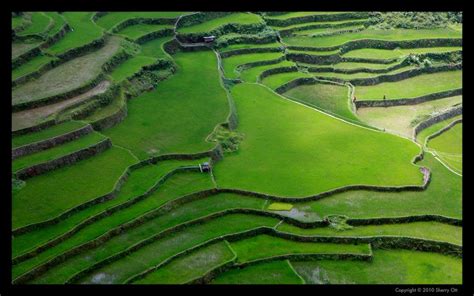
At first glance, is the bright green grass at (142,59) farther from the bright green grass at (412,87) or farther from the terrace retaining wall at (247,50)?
the bright green grass at (412,87)

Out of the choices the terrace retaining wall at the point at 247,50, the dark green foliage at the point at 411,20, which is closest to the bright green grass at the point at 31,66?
the terrace retaining wall at the point at 247,50

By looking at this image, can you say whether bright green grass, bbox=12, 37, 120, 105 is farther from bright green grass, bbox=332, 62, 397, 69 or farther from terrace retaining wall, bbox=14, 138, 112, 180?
bright green grass, bbox=332, 62, 397, 69

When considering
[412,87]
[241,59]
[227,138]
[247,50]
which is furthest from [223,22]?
[227,138]

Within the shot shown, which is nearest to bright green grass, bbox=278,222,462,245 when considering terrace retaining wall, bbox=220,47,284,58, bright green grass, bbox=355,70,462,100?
bright green grass, bbox=355,70,462,100

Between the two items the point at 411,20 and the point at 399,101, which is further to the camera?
the point at 411,20

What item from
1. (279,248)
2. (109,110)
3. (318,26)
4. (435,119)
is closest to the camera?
(279,248)

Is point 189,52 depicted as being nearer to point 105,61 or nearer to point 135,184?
point 105,61

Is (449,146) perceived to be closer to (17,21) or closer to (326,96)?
(326,96)
